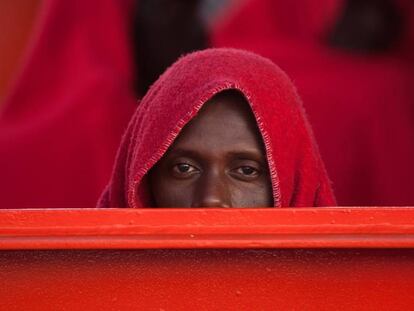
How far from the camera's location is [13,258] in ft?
2.93

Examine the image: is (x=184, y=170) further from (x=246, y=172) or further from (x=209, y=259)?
(x=209, y=259)

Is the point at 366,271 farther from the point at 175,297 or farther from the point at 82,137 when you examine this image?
the point at 82,137

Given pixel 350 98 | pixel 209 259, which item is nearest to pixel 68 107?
pixel 350 98

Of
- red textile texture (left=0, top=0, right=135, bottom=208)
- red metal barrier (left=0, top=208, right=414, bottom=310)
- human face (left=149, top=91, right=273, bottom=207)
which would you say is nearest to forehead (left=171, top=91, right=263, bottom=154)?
human face (left=149, top=91, right=273, bottom=207)

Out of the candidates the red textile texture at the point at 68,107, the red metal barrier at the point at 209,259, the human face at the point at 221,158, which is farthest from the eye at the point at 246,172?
the red textile texture at the point at 68,107

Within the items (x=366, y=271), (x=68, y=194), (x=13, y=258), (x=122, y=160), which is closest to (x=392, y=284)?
(x=366, y=271)

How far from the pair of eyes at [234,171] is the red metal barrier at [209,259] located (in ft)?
1.12

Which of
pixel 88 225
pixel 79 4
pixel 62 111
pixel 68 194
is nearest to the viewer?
pixel 88 225

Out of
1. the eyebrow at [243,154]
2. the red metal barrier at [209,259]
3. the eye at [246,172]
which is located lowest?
the red metal barrier at [209,259]

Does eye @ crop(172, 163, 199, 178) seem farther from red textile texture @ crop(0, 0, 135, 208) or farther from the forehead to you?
red textile texture @ crop(0, 0, 135, 208)

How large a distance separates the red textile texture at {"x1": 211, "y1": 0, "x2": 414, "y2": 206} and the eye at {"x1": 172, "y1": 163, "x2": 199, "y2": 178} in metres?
1.05

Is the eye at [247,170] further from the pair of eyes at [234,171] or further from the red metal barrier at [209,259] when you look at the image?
the red metal barrier at [209,259]

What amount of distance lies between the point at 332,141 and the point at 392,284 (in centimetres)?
146

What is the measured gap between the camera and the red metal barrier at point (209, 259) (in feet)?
2.86
